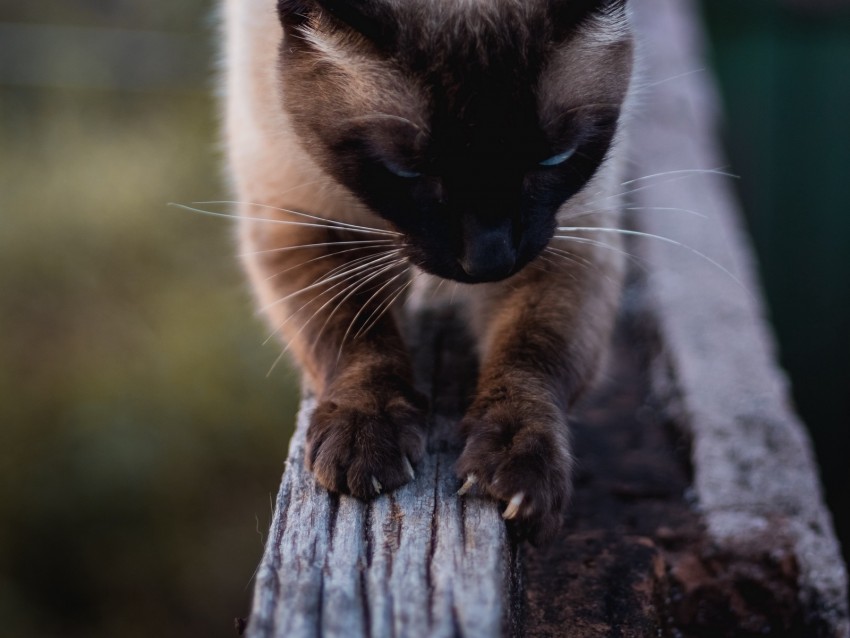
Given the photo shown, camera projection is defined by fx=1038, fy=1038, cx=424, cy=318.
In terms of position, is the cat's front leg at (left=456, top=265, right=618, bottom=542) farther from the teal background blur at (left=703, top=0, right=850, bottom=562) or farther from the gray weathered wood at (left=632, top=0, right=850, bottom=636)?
the teal background blur at (left=703, top=0, right=850, bottom=562)

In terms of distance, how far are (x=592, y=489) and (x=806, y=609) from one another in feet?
1.57

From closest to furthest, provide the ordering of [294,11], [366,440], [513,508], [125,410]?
[513,508], [366,440], [294,11], [125,410]

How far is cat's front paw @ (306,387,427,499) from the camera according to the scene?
1645mm

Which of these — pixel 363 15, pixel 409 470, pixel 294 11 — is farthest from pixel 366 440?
pixel 294 11

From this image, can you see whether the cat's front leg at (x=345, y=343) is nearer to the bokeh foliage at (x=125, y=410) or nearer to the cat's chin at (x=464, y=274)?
the cat's chin at (x=464, y=274)

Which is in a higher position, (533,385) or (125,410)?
(125,410)

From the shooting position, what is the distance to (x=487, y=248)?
5.66 ft

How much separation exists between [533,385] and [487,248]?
356 millimetres

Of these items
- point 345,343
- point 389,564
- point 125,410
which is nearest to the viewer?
point 389,564

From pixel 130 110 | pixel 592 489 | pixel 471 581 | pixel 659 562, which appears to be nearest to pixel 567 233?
pixel 592 489

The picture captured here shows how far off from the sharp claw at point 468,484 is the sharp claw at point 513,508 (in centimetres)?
6

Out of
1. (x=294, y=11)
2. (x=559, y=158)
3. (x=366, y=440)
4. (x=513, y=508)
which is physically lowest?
(x=513, y=508)

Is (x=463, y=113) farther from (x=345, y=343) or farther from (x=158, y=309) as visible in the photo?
(x=158, y=309)

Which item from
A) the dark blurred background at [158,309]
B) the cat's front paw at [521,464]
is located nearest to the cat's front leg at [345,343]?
the cat's front paw at [521,464]
